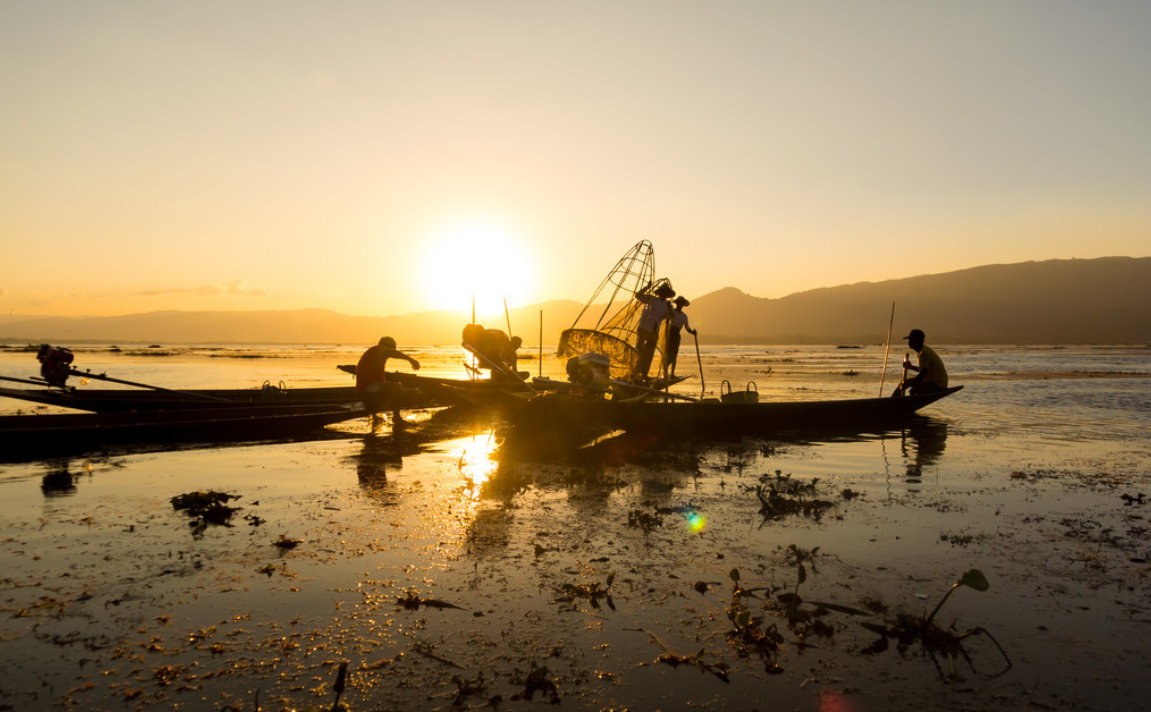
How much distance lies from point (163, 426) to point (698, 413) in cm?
1383

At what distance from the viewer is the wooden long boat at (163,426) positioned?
13289 mm

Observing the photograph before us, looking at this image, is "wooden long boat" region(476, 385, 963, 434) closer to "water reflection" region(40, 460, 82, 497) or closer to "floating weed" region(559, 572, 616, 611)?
"water reflection" region(40, 460, 82, 497)

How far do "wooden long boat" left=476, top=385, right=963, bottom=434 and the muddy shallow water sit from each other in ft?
13.1

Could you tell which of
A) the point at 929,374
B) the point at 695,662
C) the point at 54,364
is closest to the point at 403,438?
the point at 54,364

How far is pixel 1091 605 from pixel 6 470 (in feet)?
56.0

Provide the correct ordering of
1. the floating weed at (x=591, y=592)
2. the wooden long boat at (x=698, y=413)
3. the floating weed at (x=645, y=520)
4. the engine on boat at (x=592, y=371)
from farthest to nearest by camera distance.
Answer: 1. the engine on boat at (x=592, y=371)
2. the wooden long boat at (x=698, y=413)
3. the floating weed at (x=645, y=520)
4. the floating weed at (x=591, y=592)

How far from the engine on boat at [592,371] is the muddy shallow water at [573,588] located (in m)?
5.63

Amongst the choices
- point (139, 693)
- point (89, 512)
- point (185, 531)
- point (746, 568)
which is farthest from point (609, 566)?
point (89, 512)

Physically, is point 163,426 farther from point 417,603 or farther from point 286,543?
point 417,603

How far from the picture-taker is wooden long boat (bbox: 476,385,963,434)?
53.0 ft

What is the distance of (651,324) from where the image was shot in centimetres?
1905

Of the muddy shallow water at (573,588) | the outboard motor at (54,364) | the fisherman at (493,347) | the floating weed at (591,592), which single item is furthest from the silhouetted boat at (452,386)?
the floating weed at (591,592)

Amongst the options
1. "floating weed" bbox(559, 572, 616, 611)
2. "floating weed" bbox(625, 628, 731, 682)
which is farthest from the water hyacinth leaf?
"floating weed" bbox(559, 572, 616, 611)

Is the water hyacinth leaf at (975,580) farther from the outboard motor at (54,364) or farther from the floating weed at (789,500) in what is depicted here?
the outboard motor at (54,364)
